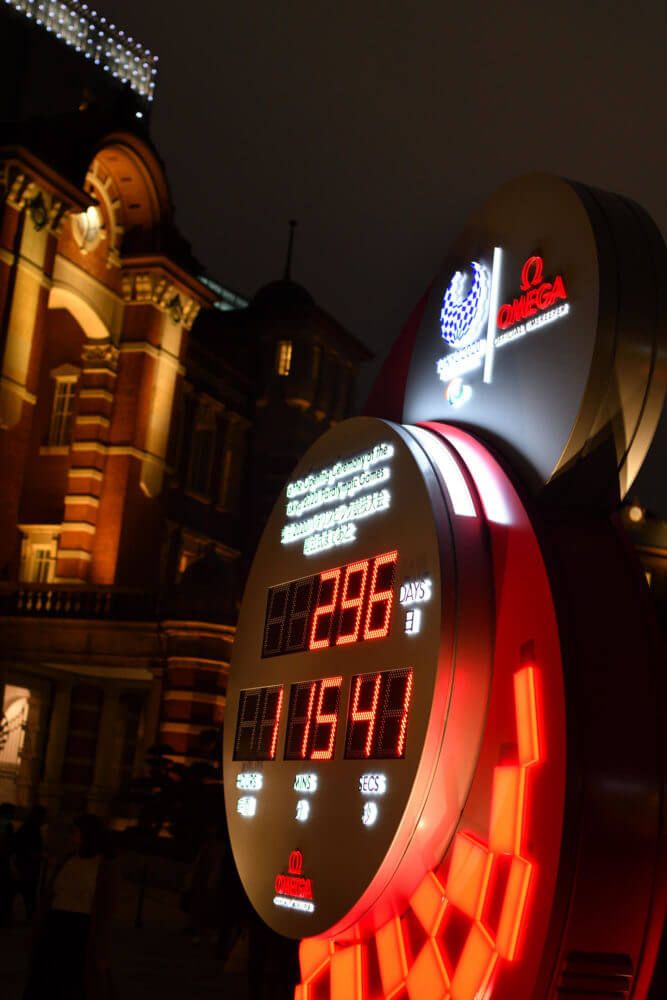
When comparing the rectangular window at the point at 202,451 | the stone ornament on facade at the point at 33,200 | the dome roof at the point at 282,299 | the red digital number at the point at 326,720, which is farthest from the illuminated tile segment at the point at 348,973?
the dome roof at the point at 282,299

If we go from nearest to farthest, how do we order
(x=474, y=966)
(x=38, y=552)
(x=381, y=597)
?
(x=474, y=966)
(x=381, y=597)
(x=38, y=552)

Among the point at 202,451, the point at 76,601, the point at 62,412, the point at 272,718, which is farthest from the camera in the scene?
the point at 202,451

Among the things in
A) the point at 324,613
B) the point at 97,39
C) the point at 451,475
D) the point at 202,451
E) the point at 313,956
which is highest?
the point at 97,39

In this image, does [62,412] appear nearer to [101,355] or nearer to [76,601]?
[101,355]

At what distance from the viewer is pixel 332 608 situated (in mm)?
7668

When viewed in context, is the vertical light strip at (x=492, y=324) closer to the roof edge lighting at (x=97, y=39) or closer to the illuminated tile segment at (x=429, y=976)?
the illuminated tile segment at (x=429, y=976)

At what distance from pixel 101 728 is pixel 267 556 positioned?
17983mm

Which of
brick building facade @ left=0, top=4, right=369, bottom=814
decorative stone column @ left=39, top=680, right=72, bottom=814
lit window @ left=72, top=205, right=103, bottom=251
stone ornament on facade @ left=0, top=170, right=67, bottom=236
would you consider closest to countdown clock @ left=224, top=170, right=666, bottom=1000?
brick building facade @ left=0, top=4, right=369, bottom=814

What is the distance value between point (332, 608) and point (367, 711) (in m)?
0.96

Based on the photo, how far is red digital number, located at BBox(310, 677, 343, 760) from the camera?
7250 mm

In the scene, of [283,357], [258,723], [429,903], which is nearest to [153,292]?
[283,357]

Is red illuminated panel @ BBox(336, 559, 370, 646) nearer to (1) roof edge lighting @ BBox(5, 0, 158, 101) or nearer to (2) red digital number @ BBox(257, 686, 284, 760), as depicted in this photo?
(2) red digital number @ BBox(257, 686, 284, 760)

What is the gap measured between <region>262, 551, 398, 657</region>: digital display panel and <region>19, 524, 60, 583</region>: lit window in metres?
21.1

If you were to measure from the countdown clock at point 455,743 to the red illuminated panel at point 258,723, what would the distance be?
24 millimetres
